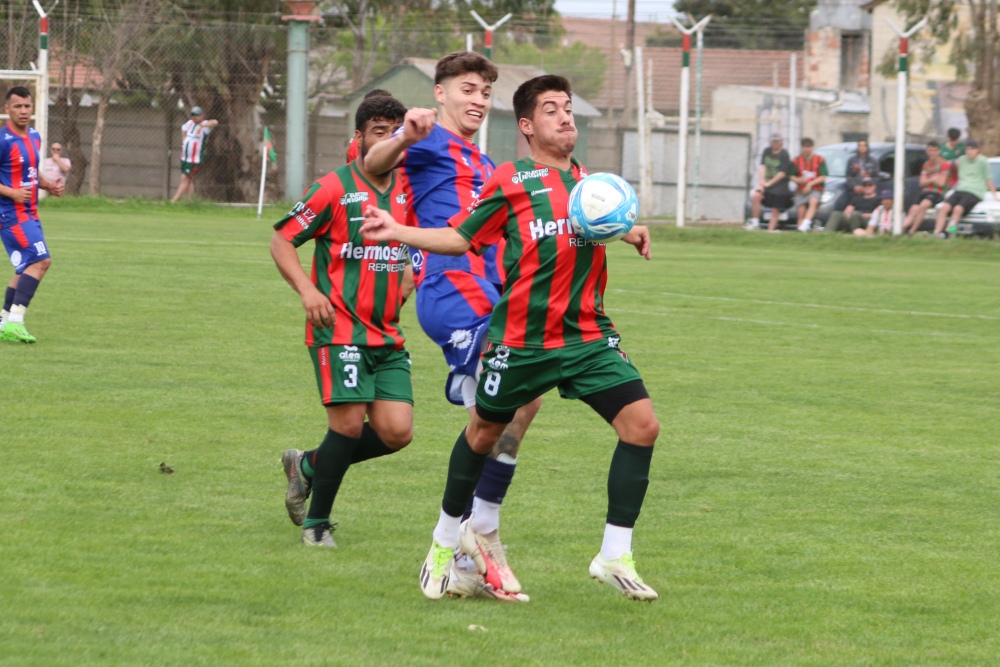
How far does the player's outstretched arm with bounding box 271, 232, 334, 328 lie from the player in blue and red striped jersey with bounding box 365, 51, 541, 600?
Result: 1.35ft

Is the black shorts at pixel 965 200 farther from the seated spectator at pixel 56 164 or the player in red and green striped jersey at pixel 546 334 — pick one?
the player in red and green striped jersey at pixel 546 334

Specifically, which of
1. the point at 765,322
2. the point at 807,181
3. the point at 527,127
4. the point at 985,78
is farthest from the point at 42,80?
the point at 527,127

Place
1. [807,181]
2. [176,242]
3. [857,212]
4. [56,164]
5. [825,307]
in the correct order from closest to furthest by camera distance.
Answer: [825,307] < [176,242] < [857,212] < [807,181] < [56,164]

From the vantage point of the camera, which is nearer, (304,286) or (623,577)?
(623,577)

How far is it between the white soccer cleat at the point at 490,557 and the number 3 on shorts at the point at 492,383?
1.94 ft

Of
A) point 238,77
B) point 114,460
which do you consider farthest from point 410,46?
point 114,460

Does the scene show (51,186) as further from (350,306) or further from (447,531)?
(447,531)

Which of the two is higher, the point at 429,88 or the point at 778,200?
the point at 429,88

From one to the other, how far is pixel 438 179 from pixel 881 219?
20.6 metres

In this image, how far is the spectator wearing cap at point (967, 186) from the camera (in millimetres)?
24547

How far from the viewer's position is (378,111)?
19.7 feet

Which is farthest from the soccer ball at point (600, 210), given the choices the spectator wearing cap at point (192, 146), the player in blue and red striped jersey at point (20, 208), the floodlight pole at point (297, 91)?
the spectator wearing cap at point (192, 146)

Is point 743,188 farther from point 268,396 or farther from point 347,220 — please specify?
point 347,220

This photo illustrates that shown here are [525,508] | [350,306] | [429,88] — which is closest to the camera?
[350,306]
